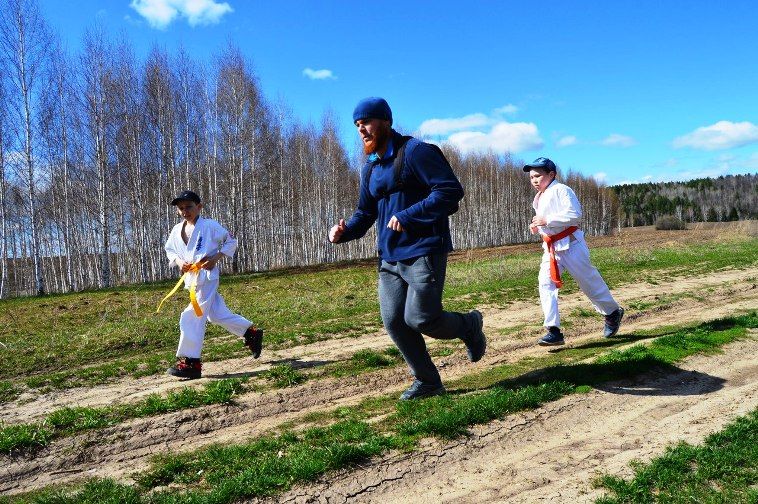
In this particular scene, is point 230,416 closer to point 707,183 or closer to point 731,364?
point 731,364

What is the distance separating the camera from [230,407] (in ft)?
15.2

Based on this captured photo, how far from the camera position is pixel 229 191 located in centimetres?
3472

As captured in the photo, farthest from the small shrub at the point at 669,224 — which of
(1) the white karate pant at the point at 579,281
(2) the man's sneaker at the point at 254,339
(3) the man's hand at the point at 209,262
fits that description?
(3) the man's hand at the point at 209,262

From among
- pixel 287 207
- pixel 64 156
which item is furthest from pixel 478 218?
pixel 64 156

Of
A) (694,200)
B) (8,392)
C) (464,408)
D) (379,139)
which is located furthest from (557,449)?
(694,200)

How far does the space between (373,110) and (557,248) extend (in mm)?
3382

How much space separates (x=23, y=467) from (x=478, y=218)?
61.3m

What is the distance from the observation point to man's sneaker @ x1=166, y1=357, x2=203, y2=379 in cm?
568

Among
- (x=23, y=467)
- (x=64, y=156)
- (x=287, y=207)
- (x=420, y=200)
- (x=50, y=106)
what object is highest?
(x=50, y=106)

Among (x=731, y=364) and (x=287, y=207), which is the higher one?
(x=287, y=207)

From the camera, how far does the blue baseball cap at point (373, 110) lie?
12.8ft

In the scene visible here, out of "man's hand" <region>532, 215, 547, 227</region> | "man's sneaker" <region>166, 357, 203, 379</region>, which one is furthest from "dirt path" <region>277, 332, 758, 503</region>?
"man's sneaker" <region>166, 357, 203, 379</region>

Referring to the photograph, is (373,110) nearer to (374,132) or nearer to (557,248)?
(374,132)

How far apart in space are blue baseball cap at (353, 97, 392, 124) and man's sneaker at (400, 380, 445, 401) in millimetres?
2233
